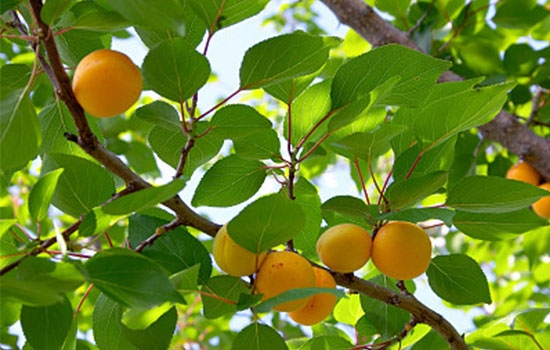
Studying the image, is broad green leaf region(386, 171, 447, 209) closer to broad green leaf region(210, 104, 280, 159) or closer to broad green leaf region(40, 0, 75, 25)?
broad green leaf region(210, 104, 280, 159)

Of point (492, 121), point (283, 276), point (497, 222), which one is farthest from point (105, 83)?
point (492, 121)

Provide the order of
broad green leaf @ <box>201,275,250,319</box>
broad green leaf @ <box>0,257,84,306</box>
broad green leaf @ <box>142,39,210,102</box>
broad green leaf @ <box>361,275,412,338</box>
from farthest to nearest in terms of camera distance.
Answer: broad green leaf @ <box>361,275,412,338</box>
broad green leaf @ <box>201,275,250,319</box>
broad green leaf @ <box>142,39,210,102</box>
broad green leaf @ <box>0,257,84,306</box>

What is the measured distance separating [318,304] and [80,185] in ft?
1.14

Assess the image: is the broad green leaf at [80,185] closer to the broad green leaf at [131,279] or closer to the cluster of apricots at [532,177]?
the broad green leaf at [131,279]

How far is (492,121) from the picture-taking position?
1681 millimetres

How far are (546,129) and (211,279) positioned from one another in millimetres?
1523

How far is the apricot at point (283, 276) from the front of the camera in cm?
79

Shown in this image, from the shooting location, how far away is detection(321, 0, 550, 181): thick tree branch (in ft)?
5.45

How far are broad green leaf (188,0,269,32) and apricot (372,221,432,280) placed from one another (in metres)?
0.34

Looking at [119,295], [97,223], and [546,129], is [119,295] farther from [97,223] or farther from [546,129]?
[546,129]

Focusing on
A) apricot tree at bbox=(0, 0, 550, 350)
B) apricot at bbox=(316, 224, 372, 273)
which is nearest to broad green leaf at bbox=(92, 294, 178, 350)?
apricot tree at bbox=(0, 0, 550, 350)

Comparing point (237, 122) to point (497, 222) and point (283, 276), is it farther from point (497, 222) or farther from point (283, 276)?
point (497, 222)

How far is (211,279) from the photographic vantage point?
0.89 meters

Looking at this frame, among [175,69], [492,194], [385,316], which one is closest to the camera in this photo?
[175,69]
